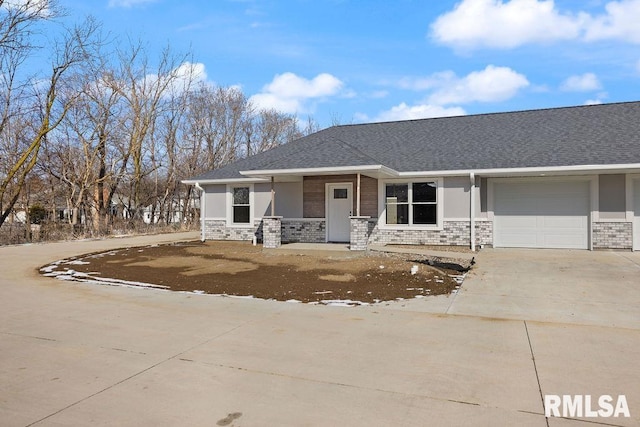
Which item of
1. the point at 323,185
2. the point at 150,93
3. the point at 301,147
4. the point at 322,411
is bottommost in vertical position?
the point at 322,411

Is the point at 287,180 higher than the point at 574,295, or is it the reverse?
the point at 287,180

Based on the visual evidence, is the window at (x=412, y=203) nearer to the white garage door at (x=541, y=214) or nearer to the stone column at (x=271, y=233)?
the white garage door at (x=541, y=214)

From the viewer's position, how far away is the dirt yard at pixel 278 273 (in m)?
7.54

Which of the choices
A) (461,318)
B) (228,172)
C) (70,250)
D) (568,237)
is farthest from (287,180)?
(461,318)

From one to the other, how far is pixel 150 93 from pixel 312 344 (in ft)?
88.4

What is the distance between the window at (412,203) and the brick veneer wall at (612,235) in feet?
15.3

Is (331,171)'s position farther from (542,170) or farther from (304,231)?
(542,170)

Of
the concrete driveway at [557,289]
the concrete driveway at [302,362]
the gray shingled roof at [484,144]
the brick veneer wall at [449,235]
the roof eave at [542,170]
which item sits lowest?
the concrete driveway at [302,362]

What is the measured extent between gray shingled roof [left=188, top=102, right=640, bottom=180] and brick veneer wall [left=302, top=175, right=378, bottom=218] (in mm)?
953

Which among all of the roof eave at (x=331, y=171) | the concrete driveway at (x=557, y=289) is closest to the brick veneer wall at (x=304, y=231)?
the roof eave at (x=331, y=171)

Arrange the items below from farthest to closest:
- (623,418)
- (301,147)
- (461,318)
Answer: (301,147) < (461,318) < (623,418)

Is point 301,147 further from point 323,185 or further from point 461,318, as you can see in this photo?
point 461,318

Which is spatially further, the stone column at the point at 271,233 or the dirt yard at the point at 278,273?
the stone column at the point at 271,233

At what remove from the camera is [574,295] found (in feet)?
23.3
